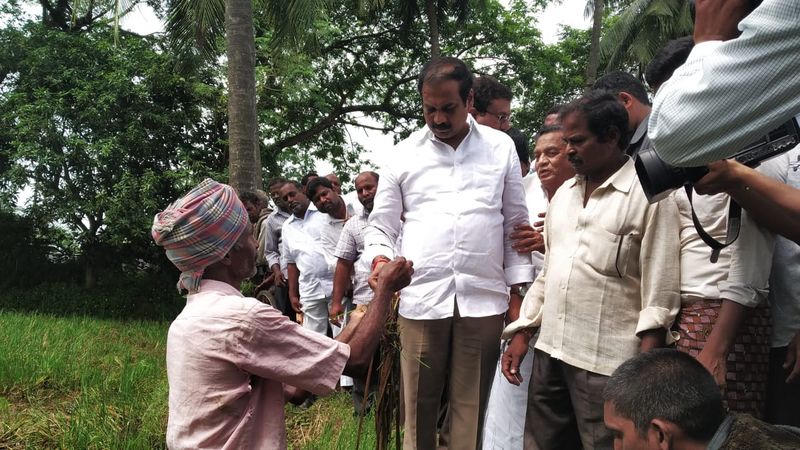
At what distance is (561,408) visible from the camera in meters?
2.97

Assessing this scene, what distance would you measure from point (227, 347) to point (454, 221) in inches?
54.6

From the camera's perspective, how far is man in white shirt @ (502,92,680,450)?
8.71 feet

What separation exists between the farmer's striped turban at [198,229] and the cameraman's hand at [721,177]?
4.67 ft

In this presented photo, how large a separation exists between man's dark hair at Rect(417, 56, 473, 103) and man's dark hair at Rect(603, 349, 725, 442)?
1618 mm

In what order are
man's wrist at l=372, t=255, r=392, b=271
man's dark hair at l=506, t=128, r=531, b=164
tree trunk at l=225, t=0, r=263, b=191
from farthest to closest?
tree trunk at l=225, t=0, r=263, b=191 < man's dark hair at l=506, t=128, r=531, b=164 < man's wrist at l=372, t=255, r=392, b=271

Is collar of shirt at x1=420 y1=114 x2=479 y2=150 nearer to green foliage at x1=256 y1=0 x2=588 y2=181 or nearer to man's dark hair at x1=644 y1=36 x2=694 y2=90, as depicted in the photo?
man's dark hair at x1=644 y1=36 x2=694 y2=90

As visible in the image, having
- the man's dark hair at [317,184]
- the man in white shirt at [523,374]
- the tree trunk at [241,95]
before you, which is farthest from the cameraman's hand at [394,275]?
the tree trunk at [241,95]

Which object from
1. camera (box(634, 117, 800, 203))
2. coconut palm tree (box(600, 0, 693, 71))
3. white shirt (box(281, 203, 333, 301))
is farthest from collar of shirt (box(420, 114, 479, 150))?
coconut palm tree (box(600, 0, 693, 71))

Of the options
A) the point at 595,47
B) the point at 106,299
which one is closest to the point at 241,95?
the point at 106,299

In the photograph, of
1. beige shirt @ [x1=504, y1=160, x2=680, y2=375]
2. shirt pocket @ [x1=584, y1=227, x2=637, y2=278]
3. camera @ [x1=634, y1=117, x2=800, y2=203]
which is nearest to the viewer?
camera @ [x1=634, y1=117, x2=800, y2=203]

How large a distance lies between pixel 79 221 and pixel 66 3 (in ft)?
17.1

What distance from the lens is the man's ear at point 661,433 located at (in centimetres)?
196

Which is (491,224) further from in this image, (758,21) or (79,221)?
(79,221)

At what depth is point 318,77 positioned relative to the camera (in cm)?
1566
